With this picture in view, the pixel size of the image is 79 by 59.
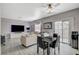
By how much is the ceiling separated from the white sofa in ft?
1.35

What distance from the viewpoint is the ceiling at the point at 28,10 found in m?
1.54

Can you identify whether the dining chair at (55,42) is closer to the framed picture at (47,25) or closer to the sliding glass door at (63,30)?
the sliding glass door at (63,30)

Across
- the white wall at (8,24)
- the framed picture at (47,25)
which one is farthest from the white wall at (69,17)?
the white wall at (8,24)

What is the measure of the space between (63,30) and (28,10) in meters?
0.95

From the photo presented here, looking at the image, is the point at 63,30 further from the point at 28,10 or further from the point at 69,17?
the point at 28,10

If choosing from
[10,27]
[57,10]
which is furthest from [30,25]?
[57,10]

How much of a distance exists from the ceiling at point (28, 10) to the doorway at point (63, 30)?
0.91ft

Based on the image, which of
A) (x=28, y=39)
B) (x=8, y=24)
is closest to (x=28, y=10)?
(x=8, y=24)

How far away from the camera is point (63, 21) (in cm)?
167

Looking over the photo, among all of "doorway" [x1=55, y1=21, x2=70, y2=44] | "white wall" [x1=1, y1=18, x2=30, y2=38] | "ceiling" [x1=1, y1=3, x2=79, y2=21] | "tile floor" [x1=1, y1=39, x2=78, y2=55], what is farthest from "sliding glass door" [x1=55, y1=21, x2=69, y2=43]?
"white wall" [x1=1, y1=18, x2=30, y2=38]

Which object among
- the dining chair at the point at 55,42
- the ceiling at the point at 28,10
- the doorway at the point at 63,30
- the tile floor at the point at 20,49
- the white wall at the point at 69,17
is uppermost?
the ceiling at the point at 28,10

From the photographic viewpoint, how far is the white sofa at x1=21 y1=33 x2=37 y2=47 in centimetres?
174

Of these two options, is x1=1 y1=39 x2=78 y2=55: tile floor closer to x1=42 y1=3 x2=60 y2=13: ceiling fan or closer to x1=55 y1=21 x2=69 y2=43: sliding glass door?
x1=55 y1=21 x2=69 y2=43: sliding glass door

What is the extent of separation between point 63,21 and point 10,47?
1.41 meters
